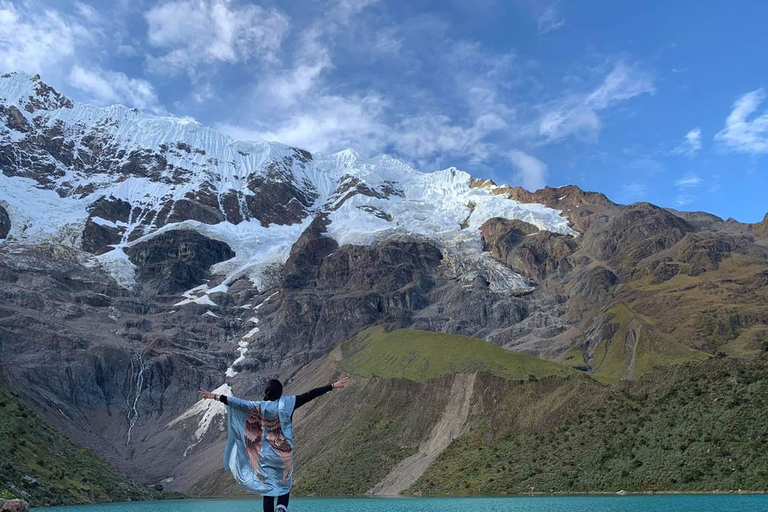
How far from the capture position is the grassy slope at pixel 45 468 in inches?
2660

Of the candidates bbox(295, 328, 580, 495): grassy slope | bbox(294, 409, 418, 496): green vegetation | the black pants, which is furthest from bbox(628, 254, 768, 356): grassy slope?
the black pants

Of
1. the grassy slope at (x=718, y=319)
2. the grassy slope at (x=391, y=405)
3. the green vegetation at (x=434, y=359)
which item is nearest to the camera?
the grassy slope at (x=391, y=405)

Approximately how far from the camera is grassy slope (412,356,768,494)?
60.1m

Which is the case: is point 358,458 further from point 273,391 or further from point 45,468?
point 273,391

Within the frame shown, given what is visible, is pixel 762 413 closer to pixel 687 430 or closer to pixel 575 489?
pixel 687 430

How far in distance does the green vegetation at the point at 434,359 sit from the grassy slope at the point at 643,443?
24.6m

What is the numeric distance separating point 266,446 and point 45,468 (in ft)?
243

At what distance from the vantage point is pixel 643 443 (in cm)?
6988

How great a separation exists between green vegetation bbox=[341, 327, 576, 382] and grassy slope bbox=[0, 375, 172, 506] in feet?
174

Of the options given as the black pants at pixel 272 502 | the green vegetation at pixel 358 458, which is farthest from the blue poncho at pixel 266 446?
the green vegetation at pixel 358 458

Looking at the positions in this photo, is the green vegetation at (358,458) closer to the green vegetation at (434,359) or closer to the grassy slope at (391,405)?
the grassy slope at (391,405)

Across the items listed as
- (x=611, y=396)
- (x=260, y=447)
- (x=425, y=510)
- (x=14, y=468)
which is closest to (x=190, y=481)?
(x=14, y=468)

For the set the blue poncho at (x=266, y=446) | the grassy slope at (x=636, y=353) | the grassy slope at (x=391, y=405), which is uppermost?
the grassy slope at (x=636, y=353)

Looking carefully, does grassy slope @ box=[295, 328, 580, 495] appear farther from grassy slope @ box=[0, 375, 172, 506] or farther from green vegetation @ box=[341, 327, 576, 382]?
grassy slope @ box=[0, 375, 172, 506]
